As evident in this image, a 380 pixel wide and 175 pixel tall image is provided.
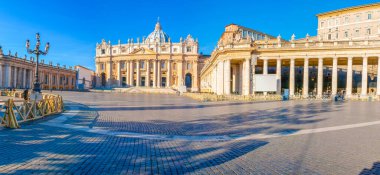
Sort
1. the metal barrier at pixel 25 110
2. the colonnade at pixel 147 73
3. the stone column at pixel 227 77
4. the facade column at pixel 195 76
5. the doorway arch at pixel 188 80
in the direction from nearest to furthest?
the metal barrier at pixel 25 110 → the stone column at pixel 227 77 → the colonnade at pixel 147 73 → the facade column at pixel 195 76 → the doorway arch at pixel 188 80

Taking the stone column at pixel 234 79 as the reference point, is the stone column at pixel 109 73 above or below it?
above

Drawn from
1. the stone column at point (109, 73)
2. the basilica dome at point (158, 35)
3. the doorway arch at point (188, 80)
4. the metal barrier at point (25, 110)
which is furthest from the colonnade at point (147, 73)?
the metal barrier at point (25, 110)

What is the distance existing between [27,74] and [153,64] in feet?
153

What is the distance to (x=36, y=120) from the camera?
11.4m

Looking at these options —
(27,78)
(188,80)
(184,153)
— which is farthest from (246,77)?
(27,78)

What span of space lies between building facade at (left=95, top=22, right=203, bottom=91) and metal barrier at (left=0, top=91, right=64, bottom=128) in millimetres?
80218

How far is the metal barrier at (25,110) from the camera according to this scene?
941 cm

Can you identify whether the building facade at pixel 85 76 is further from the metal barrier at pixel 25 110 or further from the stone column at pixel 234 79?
the metal barrier at pixel 25 110

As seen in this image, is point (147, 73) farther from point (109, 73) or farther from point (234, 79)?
point (234, 79)

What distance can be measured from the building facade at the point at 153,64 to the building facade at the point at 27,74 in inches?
599

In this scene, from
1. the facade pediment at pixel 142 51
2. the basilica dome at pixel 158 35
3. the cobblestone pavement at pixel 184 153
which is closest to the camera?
the cobblestone pavement at pixel 184 153

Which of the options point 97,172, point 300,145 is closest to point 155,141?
point 97,172

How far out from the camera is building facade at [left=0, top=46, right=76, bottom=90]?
63.4 m

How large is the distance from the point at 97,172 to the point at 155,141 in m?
2.99
